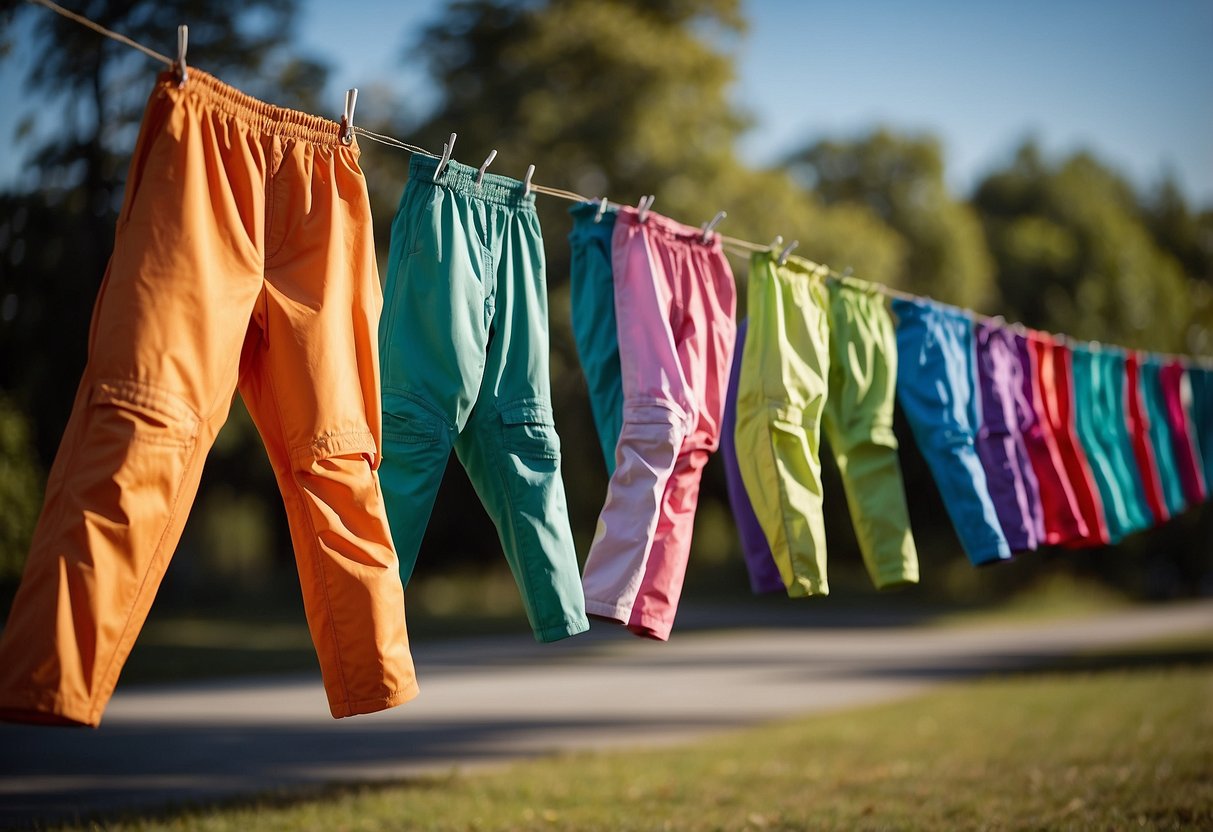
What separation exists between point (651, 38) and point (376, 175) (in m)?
5.39

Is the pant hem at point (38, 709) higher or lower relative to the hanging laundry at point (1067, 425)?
lower

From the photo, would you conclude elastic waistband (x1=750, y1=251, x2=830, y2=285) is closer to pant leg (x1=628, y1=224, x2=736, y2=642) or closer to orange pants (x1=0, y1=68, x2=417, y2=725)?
pant leg (x1=628, y1=224, x2=736, y2=642)

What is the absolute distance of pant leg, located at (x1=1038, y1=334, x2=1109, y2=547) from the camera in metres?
5.43

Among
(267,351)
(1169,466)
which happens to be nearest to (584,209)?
(267,351)

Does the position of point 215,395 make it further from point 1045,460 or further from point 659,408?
point 1045,460

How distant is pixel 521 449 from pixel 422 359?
43cm

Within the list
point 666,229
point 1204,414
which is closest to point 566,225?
point 1204,414

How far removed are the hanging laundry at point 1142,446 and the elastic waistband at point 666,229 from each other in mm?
3847

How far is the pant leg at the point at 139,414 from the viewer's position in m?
2.20

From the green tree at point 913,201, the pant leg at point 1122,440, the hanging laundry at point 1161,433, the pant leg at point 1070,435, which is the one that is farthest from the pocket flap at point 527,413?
the green tree at point 913,201

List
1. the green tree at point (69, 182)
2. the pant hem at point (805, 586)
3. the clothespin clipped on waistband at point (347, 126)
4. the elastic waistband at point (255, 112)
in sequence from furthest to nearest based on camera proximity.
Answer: the green tree at point (69, 182)
the pant hem at point (805, 586)
the clothespin clipped on waistband at point (347, 126)
the elastic waistband at point (255, 112)

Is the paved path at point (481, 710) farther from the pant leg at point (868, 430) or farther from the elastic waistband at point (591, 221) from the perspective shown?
the elastic waistband at point (591, 221)

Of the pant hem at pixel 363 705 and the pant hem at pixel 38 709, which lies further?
the pant hem at pixel 363 705

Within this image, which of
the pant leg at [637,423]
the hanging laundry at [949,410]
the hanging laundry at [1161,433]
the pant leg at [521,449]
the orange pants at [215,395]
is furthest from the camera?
the hanging laundry at [1161,433]
